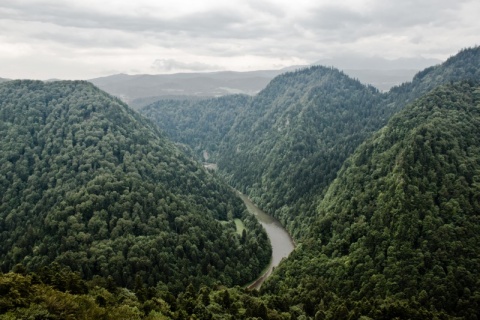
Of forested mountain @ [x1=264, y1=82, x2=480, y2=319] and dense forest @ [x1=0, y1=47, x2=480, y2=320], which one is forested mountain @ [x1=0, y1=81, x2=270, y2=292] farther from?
forested mountain @ [x1=264, y1=82, x2=480, y2=319]

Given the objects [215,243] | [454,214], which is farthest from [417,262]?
[215,243]

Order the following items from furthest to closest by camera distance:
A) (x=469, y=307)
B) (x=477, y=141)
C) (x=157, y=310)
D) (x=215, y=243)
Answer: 1. (x=477, y=141)
2. (x=215, y=243)
3. (x=469, y=307)
4. (x=157, y=310)

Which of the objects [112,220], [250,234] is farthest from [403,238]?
[112,220]

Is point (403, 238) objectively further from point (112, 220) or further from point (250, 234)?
point (112, 220)

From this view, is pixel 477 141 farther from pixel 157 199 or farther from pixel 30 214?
pixel 30 214

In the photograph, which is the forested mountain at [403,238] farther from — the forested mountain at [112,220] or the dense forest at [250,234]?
the forested mountain at [112,220]

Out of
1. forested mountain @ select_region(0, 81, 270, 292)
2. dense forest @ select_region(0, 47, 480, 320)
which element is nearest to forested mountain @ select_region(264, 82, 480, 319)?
dense forest @ select_region(0, 47, 480, 320)
